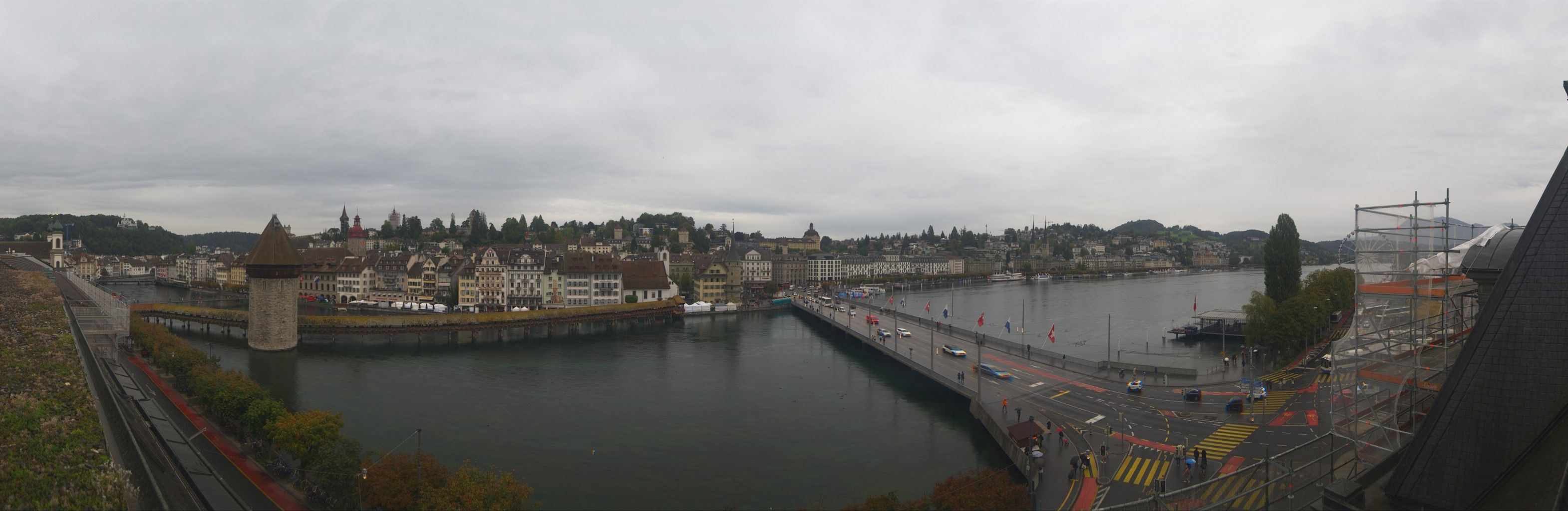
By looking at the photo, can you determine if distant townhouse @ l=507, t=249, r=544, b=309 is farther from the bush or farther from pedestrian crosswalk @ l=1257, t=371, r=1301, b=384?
pedestrian crosswalk @ l=1257, t=371, r=1301, b=384

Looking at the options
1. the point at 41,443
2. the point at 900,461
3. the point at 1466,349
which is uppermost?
the point at 1466,349

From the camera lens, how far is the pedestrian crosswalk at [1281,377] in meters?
24.4

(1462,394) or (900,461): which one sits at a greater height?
(1462,394)

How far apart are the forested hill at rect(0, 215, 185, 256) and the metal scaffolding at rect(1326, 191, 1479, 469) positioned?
144 m

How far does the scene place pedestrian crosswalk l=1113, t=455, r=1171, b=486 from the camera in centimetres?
1523

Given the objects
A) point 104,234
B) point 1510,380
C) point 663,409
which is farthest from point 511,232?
point 1510,380

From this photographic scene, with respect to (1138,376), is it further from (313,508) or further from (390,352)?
(390,352)

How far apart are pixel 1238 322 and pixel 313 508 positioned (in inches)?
1896

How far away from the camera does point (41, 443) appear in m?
7.24

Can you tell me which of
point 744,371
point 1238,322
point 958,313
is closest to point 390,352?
point 744,371

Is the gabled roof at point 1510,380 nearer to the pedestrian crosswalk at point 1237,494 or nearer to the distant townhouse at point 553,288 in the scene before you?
the pedestrian crosswalk at point 1237,494

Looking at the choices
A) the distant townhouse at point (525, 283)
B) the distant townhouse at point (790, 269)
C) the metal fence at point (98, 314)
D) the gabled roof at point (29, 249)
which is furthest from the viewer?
the distant townhouse at point (790, 269)

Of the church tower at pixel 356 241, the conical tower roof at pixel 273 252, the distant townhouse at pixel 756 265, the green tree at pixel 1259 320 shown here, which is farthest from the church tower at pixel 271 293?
the church tower at pixel 356 241

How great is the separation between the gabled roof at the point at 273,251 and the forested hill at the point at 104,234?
100116mm
